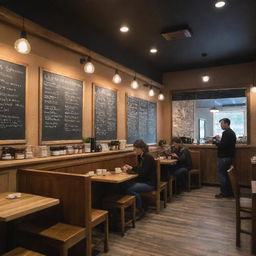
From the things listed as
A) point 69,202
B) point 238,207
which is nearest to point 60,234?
point 69,202

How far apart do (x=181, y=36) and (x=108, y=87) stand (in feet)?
5.29

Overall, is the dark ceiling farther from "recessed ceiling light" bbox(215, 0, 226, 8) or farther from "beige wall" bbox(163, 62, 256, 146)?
"beige wall" bbox(163, 62, 256, 146)

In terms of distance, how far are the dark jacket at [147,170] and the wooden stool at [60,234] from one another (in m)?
1.63

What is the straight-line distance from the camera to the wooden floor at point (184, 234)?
2895mm

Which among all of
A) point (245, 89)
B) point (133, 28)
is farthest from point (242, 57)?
point (133, 28)

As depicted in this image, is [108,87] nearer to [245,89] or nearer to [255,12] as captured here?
[255,12]

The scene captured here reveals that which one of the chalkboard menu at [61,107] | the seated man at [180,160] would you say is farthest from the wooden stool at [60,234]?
the seated man at [180,160]

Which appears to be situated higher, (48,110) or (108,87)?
(108,87)

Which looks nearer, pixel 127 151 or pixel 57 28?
pixel 57 28

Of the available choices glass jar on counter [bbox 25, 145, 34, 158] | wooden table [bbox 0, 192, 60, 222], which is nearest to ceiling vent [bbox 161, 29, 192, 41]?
glass jar on counter [bbox 25, 145, 34, 158]

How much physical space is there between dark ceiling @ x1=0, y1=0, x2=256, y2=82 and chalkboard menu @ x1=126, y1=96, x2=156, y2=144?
0.84 meters

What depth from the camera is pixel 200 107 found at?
1091 centimetres

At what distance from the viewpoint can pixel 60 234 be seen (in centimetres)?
227

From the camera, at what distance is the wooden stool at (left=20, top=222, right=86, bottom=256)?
2168mm
